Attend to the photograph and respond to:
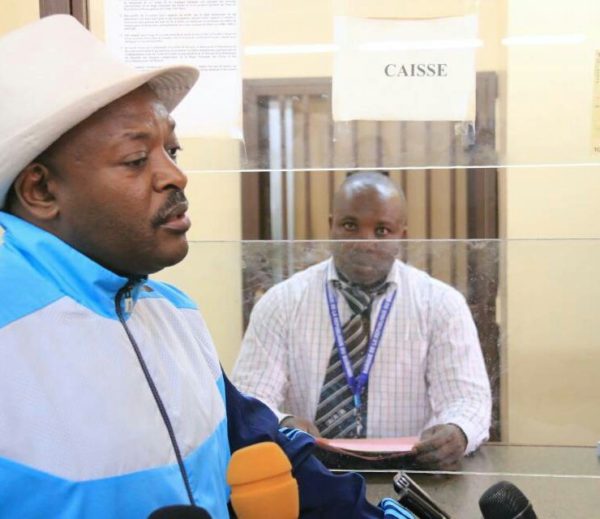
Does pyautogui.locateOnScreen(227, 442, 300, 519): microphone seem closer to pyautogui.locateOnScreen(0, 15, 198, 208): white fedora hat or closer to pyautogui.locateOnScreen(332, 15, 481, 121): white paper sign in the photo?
pyautogui.locateOnScreen(0, 15, 198, 208): white fedora hat

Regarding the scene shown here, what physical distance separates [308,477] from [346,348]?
54cm

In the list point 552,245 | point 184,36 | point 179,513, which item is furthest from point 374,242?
point 179,513

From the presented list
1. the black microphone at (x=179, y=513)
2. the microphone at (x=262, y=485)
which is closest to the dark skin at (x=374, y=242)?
the microphone at (x=262, y=485)

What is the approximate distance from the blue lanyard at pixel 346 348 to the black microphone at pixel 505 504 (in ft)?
1.87

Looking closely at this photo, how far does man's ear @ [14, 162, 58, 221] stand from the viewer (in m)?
1.12

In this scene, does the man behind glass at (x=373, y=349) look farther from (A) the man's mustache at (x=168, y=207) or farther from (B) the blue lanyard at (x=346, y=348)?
(A) the man's mustache at (x=168, y=207)

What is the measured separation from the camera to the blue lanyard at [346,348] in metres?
1.79

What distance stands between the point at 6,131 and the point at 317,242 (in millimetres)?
848

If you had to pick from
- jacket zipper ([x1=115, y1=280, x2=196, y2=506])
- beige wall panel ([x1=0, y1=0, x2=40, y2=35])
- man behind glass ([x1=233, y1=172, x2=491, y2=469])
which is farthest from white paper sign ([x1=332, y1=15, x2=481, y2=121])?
jacket zipper ([x1=115, y1=280, x2=196, y2=506])

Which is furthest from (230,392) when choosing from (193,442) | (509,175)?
(509,175)


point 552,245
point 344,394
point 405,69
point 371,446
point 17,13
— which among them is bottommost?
Result: point 371,446

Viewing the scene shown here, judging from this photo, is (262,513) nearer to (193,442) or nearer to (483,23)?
(193,442)

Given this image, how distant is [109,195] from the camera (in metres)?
1.11

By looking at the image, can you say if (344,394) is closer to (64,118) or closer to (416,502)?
(416,502)
